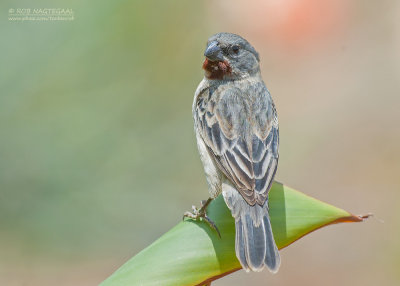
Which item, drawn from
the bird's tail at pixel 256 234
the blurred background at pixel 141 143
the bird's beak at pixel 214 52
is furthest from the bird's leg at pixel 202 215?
the blurred background at pixel 141 143

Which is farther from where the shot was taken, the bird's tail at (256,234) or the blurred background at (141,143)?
the blurred background at (141,143)

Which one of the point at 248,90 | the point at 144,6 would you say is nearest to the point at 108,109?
the point at 144,6

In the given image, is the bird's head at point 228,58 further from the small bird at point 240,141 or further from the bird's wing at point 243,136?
the bird's wing at point 243,136

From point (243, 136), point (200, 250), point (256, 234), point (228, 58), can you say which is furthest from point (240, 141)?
point (200, 250)

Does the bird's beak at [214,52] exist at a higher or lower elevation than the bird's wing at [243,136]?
higher

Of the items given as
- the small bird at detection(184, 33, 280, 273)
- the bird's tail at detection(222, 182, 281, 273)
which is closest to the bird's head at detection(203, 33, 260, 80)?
the small bird at detection(184, 33, 280, 273)

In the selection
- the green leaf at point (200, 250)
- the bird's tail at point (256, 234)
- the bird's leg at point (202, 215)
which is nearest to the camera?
the green leaf at point (200, 250)

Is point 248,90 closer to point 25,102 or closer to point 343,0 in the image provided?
point 25,102
